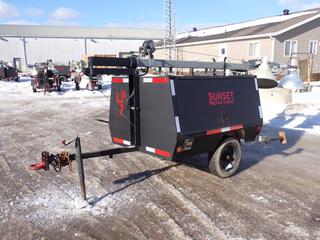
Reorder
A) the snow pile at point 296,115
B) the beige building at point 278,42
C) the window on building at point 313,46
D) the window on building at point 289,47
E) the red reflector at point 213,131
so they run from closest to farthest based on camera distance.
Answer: the red reflector at point 213,131 → the snow pile at point 296,115 → the beige building at point 278,42 → the window on building at point 289,47 → the window on building at point 313,46

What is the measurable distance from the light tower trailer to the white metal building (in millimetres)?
51444

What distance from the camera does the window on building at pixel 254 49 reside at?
2628cm

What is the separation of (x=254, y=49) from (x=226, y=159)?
75.0 ft

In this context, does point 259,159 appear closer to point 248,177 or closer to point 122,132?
point 248,177

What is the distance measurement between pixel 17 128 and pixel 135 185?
19.8 ft

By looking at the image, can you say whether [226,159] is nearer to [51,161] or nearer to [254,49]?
[51,161]

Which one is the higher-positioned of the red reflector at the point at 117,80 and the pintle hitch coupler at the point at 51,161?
the red reflector at the point at 117,80

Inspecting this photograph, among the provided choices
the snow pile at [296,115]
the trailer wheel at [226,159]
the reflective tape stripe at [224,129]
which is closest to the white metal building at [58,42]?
the snow pile at [296,115]

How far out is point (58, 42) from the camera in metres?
55.2

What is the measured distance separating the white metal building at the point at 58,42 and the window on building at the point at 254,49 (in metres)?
32.1

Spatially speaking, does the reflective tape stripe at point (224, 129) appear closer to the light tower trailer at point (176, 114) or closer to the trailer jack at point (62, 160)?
the light tower trailer at point (176, 114)

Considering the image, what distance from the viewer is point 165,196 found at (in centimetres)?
473

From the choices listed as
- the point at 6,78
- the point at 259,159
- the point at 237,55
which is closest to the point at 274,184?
the point at 259,159

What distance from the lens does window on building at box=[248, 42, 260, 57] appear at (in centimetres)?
2628
